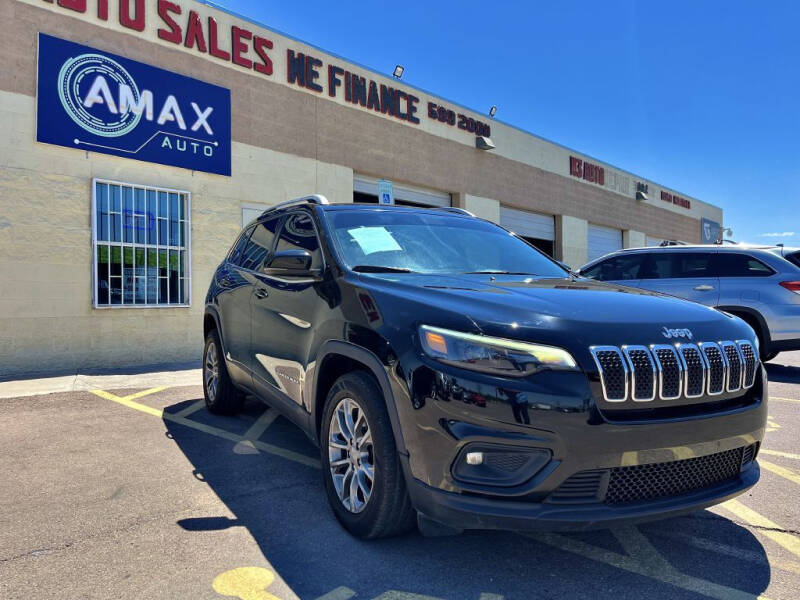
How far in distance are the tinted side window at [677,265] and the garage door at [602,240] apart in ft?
38.2

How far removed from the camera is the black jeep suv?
2227mm

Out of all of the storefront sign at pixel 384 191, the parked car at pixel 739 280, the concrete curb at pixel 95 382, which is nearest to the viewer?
the concrete curb at pixel 95 382

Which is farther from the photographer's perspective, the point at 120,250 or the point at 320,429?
the point at 120,250

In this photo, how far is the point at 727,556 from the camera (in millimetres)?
2689

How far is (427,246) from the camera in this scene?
3654mm

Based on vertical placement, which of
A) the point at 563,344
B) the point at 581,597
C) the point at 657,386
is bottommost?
the point at 581,597

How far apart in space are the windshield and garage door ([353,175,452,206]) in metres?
8.73

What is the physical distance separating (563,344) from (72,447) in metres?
3.94

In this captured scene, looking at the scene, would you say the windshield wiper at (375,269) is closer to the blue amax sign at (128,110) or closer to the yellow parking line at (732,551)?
the yellow parking line at (732,551)

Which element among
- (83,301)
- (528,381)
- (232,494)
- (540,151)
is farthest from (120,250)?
(540,151)

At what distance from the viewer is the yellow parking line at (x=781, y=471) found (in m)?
3.81

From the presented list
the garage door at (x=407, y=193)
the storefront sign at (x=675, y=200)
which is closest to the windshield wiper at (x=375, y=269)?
the garage door at (x=407, y=193)

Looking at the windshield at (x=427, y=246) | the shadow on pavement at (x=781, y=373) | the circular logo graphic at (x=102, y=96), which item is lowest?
the shadow on pavement at (x=781, y=373)

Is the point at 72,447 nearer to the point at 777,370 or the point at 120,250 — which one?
the point at 120,250
